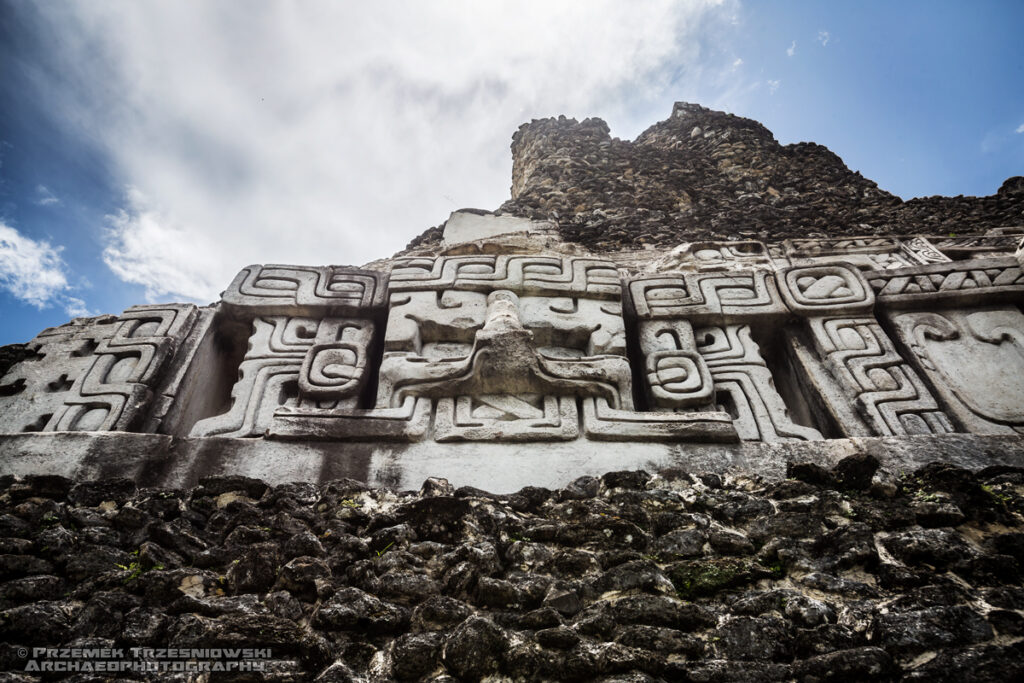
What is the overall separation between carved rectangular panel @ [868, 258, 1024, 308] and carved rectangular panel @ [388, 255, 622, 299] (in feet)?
4.45

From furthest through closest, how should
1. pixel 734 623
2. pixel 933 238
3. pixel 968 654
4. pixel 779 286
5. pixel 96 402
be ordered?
1. pixel 933 238
2. pixel 779 286
3. pixel 96 402
4. pixel 734 623
5. pixel 968 654

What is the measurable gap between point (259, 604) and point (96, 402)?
177 centimetres

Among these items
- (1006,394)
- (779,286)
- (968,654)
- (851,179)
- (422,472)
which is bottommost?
(968,654)

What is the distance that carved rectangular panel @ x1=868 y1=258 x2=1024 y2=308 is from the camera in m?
3.21

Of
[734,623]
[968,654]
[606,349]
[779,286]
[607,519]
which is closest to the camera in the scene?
[968,654]

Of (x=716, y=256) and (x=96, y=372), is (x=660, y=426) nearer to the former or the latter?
(x=96, y=372)

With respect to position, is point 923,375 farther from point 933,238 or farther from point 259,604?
point 933,238

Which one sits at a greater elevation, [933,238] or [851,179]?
[851,179]

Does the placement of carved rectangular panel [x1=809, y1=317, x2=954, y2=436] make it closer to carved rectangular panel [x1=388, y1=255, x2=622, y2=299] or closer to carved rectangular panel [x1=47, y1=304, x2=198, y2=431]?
carved rectangular panel [x1=388, y1=255, x2=622, y2=299]

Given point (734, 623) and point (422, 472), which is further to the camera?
point (422, 472)

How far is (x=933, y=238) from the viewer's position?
5855mm

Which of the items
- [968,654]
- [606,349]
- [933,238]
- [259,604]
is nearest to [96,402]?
[259,604]

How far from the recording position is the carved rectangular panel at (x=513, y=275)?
3.38 meters

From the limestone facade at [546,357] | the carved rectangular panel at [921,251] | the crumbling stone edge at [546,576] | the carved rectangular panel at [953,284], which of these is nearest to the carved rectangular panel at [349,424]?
the limestone facade at [546,357]
